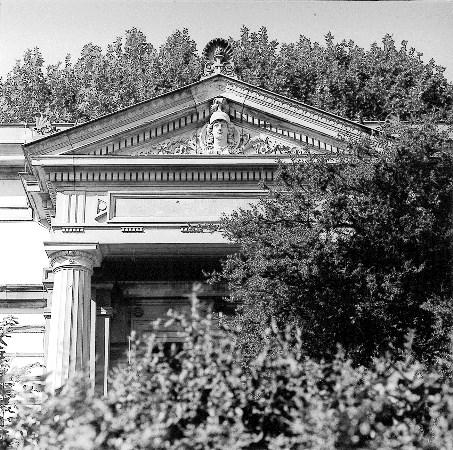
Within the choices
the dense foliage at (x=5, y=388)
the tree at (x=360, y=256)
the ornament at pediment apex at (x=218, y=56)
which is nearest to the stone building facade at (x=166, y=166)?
the ornament at pediment apex at (x=218, y=56)

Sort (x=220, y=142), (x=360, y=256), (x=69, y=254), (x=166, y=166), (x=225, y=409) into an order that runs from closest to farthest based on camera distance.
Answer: (x=225, y=409), (x=360, y=256), (x=69, y=254), (x=166, y=166), (x=220, y=142)

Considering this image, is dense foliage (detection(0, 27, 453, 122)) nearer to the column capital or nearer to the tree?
the column capital

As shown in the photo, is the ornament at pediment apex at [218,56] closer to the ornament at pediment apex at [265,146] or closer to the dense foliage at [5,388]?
the ornament at pediment apex at [265,146]

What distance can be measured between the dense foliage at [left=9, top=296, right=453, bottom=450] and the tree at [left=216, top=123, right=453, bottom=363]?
25.6 ft

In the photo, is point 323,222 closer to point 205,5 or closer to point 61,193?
point 205,5

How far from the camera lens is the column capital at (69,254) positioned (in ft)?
79.5

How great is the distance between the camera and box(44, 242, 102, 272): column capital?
2423 cm

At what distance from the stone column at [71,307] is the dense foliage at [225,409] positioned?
10.8 m

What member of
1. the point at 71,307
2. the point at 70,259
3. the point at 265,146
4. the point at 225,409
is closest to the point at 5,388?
the point at 71,307

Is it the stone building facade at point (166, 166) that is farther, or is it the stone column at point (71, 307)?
the stone building facade at point (166, 166)

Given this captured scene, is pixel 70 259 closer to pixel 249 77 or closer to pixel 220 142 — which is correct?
pixel 220 142

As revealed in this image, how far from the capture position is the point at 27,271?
31.4m

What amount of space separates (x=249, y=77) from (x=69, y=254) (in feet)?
64.3

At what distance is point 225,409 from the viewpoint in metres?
10.9
